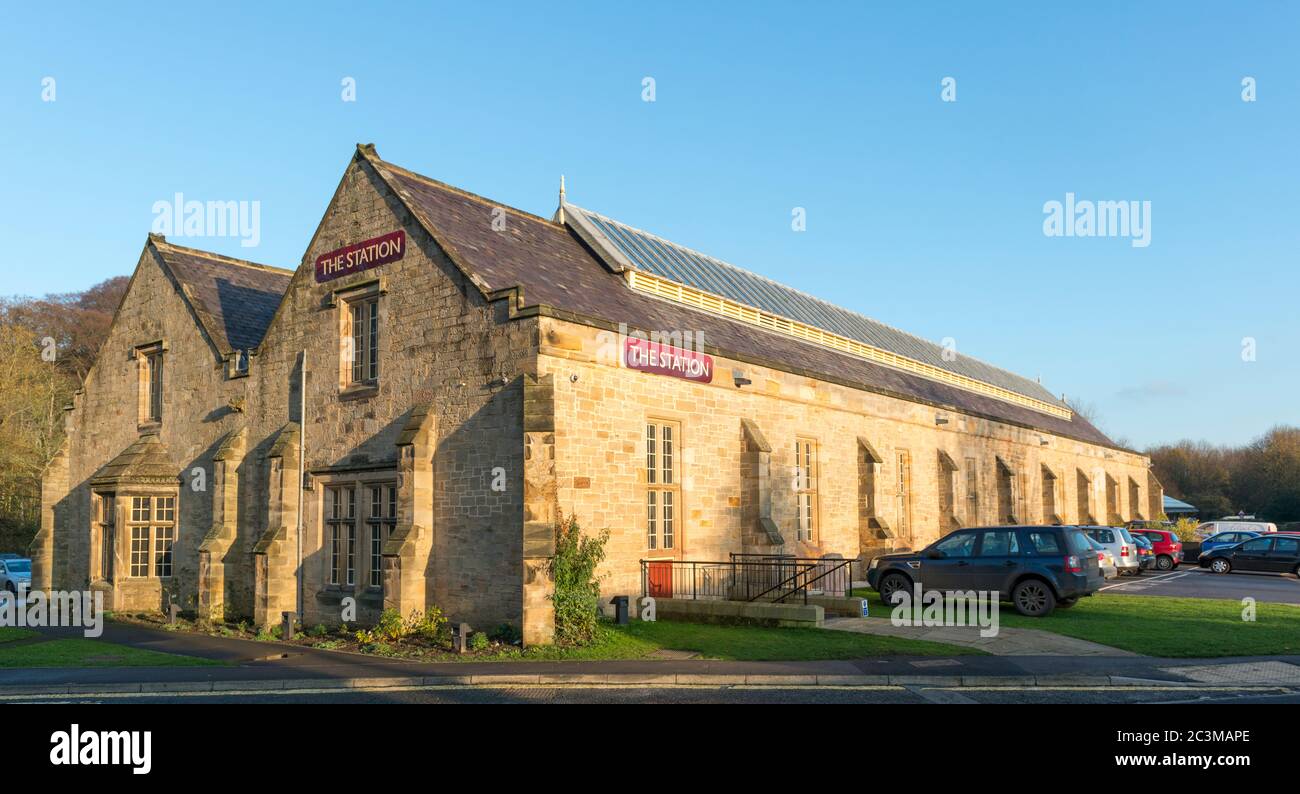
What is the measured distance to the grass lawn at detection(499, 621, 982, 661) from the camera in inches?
574

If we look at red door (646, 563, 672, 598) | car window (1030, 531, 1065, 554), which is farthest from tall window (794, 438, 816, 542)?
car window (1030, 531, 1065, 554)

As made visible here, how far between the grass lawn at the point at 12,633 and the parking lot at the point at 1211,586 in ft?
85.8

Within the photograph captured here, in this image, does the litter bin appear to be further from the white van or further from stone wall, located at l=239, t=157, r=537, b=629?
the white van

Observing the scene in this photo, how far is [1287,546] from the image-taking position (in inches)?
1304

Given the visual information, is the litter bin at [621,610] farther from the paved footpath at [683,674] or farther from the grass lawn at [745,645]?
the paved footpath at [683,674]

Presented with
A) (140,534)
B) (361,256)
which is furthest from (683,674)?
(140,534)

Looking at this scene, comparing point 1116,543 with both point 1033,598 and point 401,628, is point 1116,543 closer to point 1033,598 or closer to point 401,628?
point 1033,598

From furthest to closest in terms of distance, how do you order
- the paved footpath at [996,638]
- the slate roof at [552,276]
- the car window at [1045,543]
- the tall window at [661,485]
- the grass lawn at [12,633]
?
the tall window at [661,485]
the grass lawn at [12,633]
the car window at [1045,543]
the slate roof at [552,276]
the paved footpath at [996,638]

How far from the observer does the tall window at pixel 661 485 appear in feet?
66.3

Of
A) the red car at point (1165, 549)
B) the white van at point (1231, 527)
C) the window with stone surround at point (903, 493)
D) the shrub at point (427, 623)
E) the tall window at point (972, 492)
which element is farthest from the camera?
the white van at point (1231, 527)

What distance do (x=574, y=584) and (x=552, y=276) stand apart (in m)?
7.36

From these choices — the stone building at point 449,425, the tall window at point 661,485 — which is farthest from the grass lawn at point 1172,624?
the stone building at point 449,425
